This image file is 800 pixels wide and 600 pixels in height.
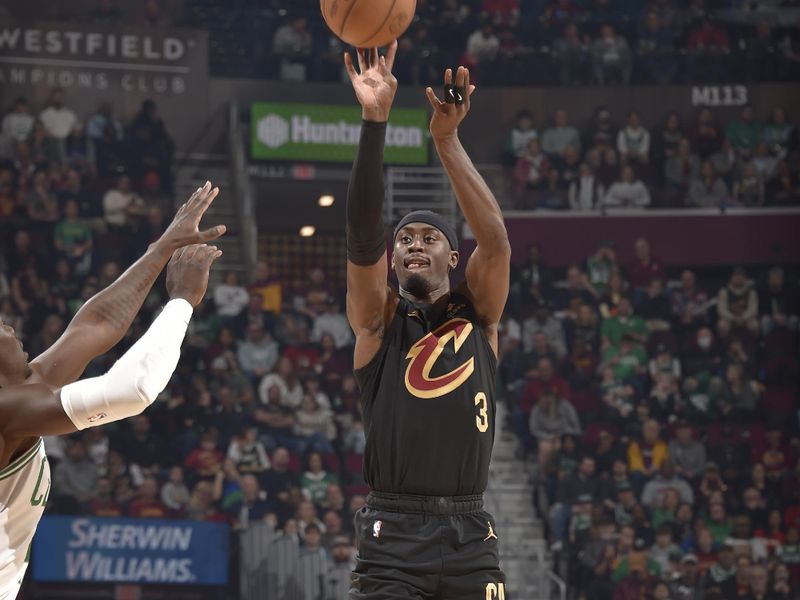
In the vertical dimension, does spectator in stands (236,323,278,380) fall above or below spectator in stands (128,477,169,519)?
above

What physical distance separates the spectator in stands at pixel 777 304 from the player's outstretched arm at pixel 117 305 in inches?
511

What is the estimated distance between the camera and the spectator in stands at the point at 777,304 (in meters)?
15.9

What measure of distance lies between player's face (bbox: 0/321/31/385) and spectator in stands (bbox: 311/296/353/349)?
11.4 meters

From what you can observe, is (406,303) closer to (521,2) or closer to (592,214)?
(592,214)

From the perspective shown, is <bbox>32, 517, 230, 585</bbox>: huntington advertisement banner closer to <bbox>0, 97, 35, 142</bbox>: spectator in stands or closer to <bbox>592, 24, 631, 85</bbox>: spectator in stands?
<bbox>0, 97, 35, 142</bbox>: spectator in stands

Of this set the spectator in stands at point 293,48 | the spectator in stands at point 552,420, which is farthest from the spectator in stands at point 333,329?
the spectator in stands at point 293,48

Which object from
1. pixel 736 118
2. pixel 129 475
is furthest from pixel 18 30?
pixel 736 118

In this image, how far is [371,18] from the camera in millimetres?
5125

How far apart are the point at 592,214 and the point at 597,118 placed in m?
1.56

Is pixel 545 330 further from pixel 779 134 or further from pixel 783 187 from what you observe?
pixel 779 134

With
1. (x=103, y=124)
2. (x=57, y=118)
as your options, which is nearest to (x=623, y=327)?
(x=103, y=124)

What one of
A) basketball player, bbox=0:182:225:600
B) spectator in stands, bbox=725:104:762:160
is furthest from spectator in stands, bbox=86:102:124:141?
basketball player, bbox=0:182:225:600

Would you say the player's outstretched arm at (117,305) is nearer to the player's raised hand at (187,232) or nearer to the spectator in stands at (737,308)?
the player's raised hand at (187,232)

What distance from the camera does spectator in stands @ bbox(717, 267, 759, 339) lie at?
15750 millimetres
